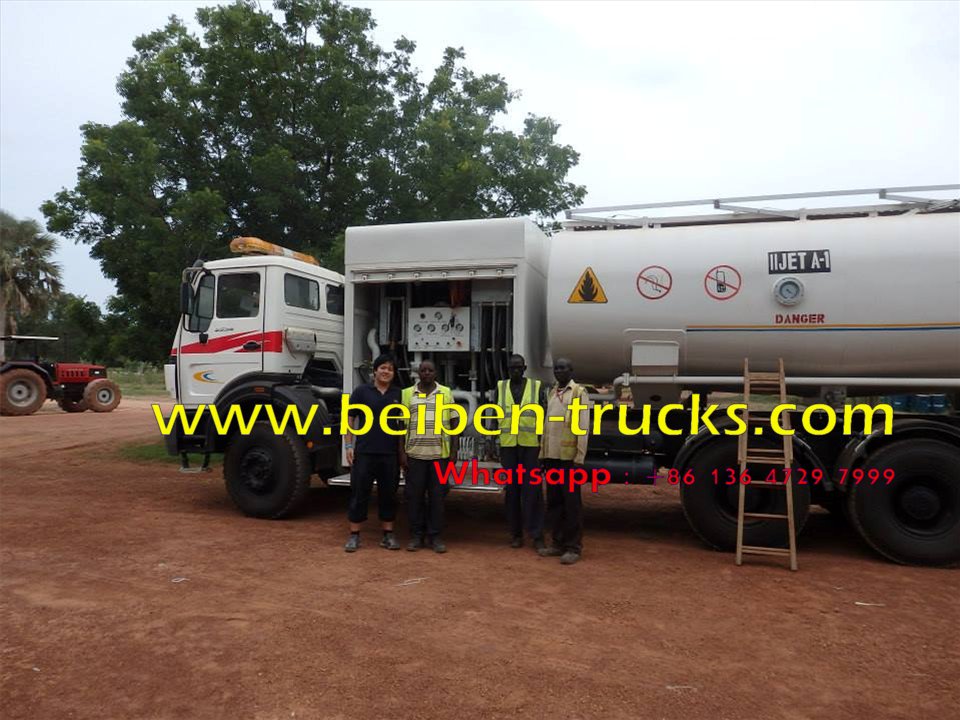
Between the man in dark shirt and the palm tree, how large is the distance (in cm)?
2899

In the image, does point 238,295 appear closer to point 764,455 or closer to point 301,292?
point 301,292

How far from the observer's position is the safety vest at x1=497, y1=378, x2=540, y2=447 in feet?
20.8

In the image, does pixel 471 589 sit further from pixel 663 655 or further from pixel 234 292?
→ pixel 234 292

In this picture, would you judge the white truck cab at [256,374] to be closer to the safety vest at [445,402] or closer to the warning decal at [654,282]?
the safety vest at [445,402]

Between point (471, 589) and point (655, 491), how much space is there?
17.3 ft

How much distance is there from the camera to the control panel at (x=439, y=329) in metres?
7.37

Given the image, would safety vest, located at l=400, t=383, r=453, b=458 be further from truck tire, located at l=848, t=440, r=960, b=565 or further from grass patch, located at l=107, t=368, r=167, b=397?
grass patch, located at l=107, t=368, r=167, b=397

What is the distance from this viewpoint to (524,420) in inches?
251

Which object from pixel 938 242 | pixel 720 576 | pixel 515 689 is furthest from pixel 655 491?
pixel 515 689

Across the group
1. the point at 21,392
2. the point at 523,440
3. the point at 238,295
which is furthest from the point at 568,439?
the point at 21,392

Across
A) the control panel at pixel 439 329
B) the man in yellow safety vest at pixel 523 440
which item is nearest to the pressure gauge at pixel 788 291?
the man in yellow safety vest at pixel 523 440

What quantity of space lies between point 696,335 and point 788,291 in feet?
2.92

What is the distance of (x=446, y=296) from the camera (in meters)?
7.70

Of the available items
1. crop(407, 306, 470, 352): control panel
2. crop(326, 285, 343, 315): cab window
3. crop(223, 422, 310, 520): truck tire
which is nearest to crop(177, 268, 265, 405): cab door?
crop(223, 422, 310, 520): truck tire
